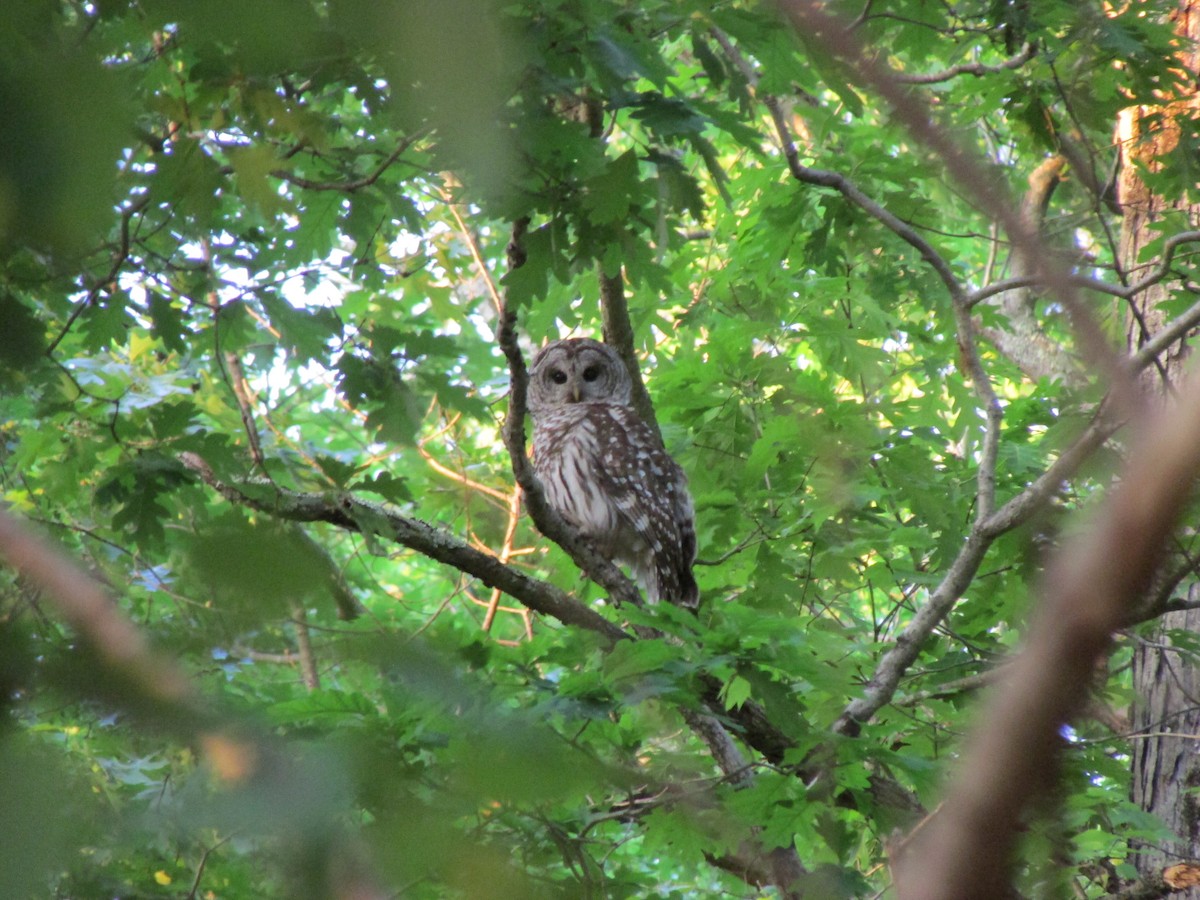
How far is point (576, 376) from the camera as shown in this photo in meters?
6.62

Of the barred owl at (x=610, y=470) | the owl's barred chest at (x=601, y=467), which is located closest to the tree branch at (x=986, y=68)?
the barred owl at (x=610, y=470)

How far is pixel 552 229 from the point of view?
310 centimetres

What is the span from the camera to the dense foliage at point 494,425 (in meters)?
0.85

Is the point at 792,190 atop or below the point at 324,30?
atop

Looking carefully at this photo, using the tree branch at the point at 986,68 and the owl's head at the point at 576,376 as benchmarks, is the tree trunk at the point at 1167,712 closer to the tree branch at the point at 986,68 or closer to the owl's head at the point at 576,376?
the tree branch at the point at 986,68

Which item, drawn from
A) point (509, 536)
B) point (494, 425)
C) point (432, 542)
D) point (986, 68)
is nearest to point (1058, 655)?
point (432, 542)

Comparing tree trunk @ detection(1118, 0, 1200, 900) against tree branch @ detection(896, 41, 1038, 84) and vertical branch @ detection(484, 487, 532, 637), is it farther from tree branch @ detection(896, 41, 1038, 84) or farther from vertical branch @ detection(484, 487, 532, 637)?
vertical branch @ detection(484, 487, 532, 637)

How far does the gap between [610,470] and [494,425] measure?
6.80 feet

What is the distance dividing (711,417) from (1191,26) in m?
3.03

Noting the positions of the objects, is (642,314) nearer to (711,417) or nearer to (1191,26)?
(711,417)

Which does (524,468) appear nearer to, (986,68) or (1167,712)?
(986,68)

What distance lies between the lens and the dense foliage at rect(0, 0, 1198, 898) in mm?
848

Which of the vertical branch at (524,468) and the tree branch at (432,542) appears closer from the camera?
the tree branch at (432,542)

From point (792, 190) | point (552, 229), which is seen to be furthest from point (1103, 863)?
point (552, 229)
